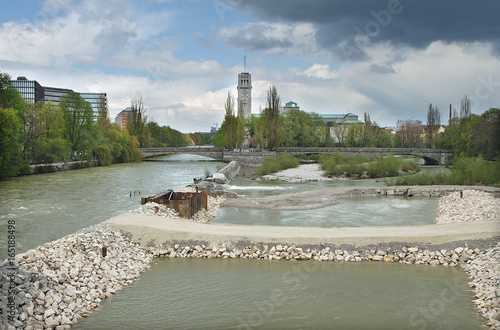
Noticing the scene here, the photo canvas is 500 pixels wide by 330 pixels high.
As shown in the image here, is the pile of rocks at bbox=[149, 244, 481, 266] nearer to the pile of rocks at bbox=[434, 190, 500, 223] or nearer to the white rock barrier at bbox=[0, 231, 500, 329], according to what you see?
the white rock barrier at bbox=[0, 231, 500, 329]

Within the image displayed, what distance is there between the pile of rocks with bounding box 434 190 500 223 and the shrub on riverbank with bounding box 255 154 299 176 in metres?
24.4

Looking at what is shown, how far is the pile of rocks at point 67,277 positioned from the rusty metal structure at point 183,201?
5.31 meters

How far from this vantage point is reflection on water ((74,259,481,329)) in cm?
905

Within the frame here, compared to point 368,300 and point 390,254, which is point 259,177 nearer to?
point 390,254

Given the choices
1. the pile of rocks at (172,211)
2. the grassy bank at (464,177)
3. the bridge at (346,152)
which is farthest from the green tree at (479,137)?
the pile of rocks at (172,211)

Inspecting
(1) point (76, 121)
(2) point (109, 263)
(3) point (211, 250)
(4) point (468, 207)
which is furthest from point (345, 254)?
(1) point (76, 121)

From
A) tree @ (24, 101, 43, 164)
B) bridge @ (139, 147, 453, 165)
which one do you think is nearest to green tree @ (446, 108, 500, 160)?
bridge @ (139, 147, 453, 165)

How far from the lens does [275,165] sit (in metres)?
52.4

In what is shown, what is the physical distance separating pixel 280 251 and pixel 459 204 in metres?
14.1

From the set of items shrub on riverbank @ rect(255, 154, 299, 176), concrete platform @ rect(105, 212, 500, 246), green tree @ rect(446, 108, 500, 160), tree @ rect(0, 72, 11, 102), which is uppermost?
tree @ rect(0, 72, 11, 102)

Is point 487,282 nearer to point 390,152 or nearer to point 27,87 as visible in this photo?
point 390,152

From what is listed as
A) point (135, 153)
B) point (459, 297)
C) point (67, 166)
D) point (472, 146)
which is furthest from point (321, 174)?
point (135, 153)

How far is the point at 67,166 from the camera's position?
187 feet

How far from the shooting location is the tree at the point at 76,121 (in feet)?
200
